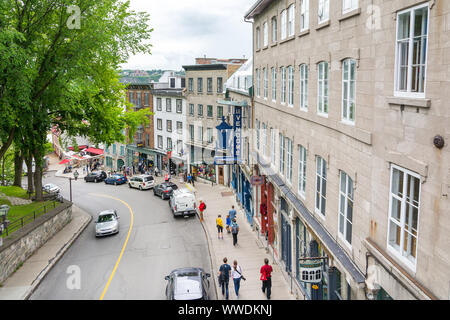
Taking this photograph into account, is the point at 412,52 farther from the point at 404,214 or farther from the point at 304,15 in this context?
the point at 304,15

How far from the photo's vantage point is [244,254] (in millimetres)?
21953

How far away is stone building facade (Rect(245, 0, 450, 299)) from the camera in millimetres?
6609

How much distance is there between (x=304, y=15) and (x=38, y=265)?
17288 mm

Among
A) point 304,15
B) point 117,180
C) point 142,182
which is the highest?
point 304,15

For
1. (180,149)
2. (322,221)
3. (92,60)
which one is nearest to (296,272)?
(322,221)

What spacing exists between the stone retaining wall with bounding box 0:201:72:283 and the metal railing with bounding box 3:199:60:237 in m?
0.29

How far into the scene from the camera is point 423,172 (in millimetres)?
6797

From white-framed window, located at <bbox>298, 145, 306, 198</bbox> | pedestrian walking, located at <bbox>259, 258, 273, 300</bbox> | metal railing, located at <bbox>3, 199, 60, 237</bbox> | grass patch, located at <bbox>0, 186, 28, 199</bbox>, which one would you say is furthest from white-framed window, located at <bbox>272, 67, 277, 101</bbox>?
grass patch, located at <bbox>0, 186, 28, 199</bbox>

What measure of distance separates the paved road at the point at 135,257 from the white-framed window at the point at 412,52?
1304 centimetres

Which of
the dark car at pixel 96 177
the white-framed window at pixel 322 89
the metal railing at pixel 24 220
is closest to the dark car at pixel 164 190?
the metal railing at pixel 24 220

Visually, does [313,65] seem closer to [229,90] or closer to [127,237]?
[127,237]

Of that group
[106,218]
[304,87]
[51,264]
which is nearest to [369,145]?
[304,87]

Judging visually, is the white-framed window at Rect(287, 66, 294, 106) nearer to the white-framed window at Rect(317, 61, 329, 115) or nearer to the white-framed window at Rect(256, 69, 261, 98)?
the white-framed window at Rect(317, 61, 329, 115)

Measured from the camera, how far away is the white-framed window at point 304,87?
14627 millimetres
